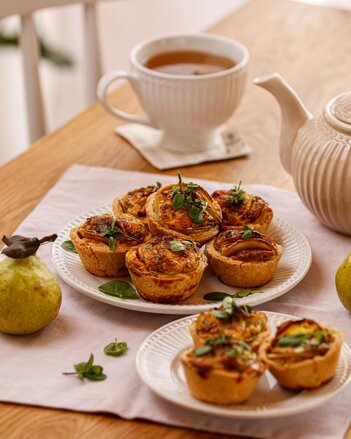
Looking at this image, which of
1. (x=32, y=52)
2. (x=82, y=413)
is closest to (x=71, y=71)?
(x=32, y=52)

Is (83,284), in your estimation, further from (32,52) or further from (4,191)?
(32,52)

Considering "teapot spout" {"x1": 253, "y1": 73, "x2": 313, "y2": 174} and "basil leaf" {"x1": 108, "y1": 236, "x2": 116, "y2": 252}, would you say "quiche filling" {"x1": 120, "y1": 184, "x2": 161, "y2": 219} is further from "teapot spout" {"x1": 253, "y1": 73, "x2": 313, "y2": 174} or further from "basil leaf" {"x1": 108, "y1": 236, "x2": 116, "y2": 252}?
"teapot spout" {"x1": 253, "y1": 73, "x2": 313, "y2": 174}

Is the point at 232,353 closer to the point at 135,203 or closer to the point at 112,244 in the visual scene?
the point at 112,244

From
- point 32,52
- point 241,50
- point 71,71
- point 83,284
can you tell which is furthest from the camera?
point 71,71

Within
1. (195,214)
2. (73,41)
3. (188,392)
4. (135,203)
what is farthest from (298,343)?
(73,41)

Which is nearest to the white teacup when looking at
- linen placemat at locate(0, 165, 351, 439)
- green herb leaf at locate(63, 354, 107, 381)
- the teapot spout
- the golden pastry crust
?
the teapot spout

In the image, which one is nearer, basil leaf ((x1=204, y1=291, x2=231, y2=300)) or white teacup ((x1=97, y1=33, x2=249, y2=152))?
basil leaf ((x1=204, y1=291, x2=231, y2=300))
